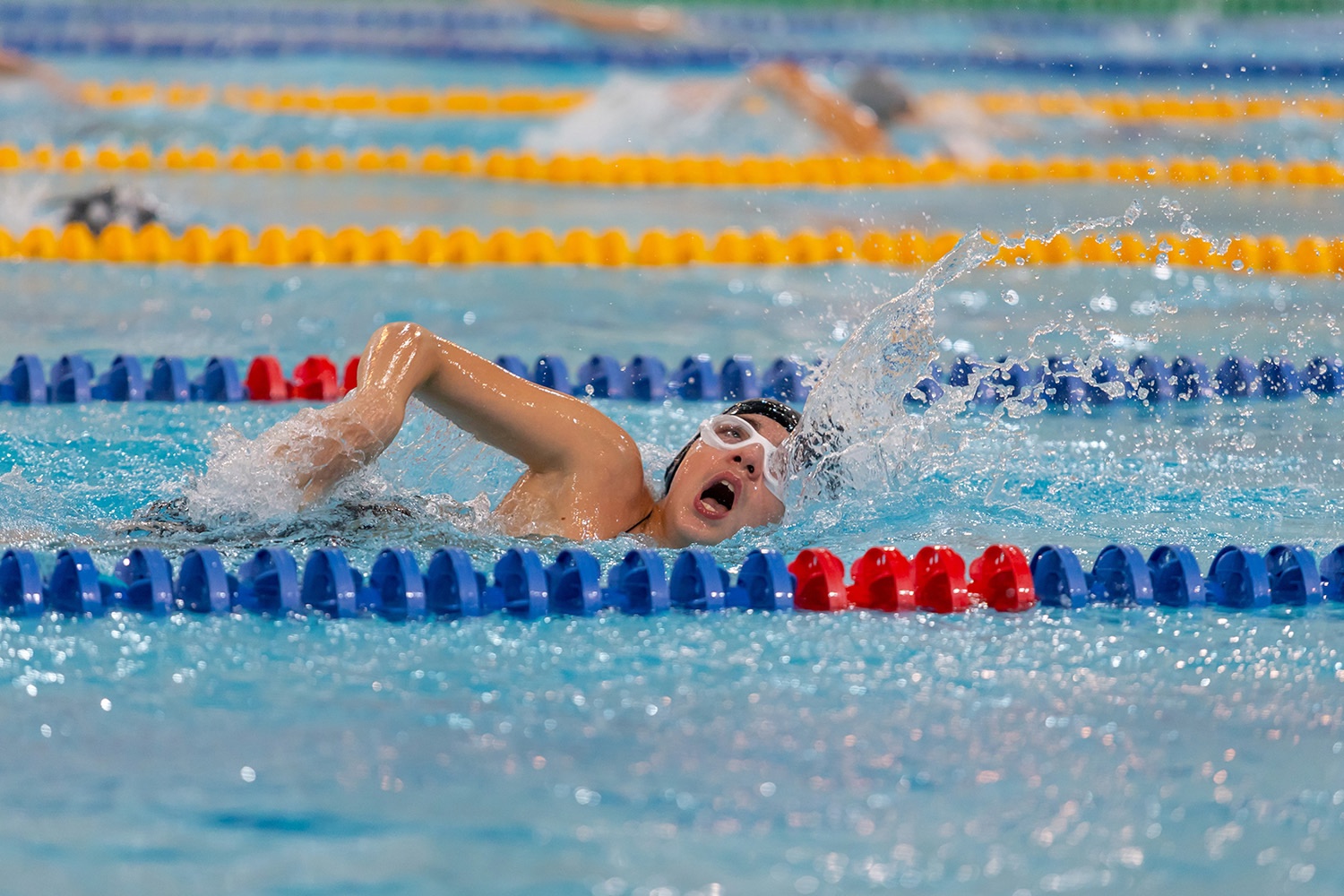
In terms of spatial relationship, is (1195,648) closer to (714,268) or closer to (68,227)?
(714,268)

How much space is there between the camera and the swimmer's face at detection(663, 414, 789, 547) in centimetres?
299

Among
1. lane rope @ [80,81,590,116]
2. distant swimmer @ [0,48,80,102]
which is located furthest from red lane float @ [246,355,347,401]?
distant swimmer @ [0,48,80,102]

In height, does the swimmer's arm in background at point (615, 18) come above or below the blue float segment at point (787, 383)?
above

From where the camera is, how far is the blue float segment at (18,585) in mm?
2695

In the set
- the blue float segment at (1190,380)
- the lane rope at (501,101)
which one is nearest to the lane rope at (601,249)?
the blue float segment at (1190,380)

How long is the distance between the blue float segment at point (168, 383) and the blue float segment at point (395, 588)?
→ 180 cm

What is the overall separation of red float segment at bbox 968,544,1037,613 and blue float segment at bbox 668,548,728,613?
45cm

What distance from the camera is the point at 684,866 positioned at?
1.95 m

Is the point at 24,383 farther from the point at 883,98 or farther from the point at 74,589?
the point at 883,98

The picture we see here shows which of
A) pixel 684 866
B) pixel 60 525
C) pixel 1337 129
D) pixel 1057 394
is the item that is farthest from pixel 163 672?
pixel 1337 129

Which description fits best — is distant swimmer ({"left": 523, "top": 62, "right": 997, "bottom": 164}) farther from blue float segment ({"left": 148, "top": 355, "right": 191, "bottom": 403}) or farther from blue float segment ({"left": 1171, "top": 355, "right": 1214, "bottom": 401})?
blue float segment ({"left": 148, "top": 355, "right": 191, "bottom": 403})

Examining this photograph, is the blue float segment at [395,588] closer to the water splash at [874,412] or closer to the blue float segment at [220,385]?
the water splash at [874,412]

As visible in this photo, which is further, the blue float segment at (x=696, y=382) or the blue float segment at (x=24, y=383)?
the blue float segment at (x=696, y=382)

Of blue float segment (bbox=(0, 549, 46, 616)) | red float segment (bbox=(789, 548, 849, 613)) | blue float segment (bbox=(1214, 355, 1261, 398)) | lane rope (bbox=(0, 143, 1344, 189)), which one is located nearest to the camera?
blue float segment (bbox=(0, 549, 46, 616))
